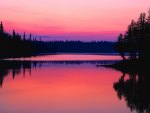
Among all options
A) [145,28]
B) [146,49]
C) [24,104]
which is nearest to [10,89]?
[24,104]

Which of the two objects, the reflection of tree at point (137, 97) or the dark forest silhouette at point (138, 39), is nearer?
the reflection of tree at point (137, 97)

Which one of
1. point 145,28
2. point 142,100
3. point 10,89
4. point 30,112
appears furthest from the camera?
point 145,28

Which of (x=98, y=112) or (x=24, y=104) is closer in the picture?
(x=98, y=112)

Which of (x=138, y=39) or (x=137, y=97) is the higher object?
(x=138, y=39)

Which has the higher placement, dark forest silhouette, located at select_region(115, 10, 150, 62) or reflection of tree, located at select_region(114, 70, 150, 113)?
dark forest silhouette, located at select_region(115, 10, 150, 62)

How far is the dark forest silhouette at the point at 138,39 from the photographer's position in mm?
96194

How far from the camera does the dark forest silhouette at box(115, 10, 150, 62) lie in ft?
316

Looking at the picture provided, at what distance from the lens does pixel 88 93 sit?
151ft

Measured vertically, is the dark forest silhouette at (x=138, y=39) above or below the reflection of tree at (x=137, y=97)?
above

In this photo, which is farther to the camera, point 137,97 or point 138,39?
point 138,39

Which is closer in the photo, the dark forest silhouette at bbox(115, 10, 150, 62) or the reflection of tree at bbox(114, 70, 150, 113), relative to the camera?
the reflection of tree at bbox(114, 70, 150, 113)

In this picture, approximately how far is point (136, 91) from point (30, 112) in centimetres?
1923

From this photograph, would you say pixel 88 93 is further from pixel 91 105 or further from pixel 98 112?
pixel 98 112

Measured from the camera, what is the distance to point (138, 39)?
10712 cm
